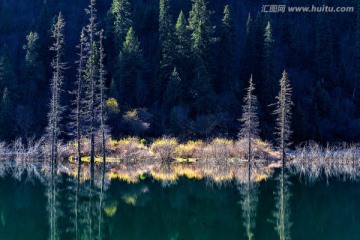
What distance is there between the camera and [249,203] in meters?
23.5

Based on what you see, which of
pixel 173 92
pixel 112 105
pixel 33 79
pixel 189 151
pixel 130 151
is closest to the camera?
pixel 130 151

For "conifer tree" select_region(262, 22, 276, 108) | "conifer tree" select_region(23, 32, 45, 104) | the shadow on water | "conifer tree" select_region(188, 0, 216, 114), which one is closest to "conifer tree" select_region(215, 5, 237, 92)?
"conifer tree" select_region(188, 0, 216, 114)

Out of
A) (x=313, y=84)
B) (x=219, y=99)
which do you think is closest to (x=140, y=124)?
(x=219, y=99)

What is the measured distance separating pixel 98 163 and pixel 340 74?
127ft

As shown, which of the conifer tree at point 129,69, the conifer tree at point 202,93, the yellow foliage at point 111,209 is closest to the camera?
the yellow foliage at point 111,209

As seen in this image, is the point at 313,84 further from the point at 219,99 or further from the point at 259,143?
the point at 259,143

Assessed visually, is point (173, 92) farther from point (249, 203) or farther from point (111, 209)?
point (111, 209)

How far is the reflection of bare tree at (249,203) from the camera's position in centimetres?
1863

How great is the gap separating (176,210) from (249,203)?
3326mm

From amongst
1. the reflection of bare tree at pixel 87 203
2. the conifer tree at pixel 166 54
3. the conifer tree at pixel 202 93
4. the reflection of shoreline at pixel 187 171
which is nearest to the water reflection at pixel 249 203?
the reflection of shoreline at pixel 187 171

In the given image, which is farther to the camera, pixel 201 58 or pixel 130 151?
pixel 201 58

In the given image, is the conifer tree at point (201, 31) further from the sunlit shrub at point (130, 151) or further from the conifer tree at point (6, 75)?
the conifer tree at point (6, 75)

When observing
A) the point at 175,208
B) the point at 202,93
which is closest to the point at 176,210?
the point at 175,208

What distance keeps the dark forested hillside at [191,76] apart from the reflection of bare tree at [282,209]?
80.7 feet
